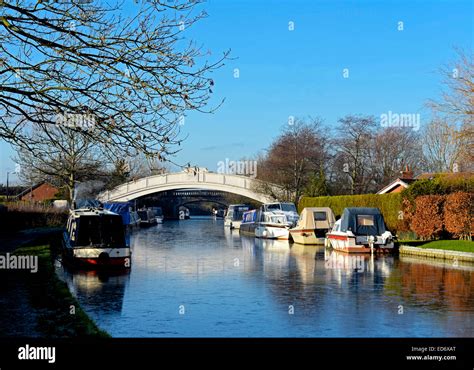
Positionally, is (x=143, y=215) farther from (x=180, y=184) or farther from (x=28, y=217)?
(x=28, y=217)

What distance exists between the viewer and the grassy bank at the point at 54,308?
1160cm

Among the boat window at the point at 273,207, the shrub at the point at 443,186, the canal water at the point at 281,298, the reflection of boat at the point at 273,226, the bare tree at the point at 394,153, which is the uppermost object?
the bare tree at the point at 394,153

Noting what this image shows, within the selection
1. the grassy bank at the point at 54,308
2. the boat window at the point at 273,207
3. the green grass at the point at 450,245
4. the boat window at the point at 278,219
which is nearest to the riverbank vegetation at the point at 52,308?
the grassy bank at the point at 54,308

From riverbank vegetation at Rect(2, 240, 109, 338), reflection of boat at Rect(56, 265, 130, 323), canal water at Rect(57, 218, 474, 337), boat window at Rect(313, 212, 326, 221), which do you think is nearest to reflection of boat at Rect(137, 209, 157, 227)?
boat window at Rect(313, 212, 326, 221)

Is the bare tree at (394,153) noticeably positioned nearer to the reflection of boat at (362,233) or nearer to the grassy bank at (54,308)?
the reflection of boat at (362,233)

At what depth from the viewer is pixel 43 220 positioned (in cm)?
4391

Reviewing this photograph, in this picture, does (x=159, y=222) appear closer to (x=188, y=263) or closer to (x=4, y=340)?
(x=188, y=263)

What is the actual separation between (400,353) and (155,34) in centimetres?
745

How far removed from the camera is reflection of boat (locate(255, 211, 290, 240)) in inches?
1828

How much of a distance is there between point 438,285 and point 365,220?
13.4 meters

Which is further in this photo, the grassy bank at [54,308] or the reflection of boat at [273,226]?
the reflection of boat at [273,226]

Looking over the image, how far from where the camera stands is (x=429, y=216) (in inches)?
1331

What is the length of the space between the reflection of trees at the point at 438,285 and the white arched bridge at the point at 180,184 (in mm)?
55862

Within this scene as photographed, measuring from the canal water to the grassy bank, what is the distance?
543 millimetres
